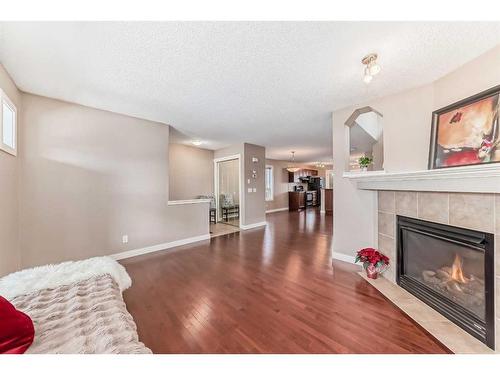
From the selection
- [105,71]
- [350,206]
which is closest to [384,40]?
[350,206]

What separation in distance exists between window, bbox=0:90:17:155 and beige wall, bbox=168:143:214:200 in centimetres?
291

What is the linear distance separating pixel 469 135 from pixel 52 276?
12.3ft

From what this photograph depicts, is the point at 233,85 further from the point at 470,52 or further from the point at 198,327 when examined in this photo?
the point at 198,327

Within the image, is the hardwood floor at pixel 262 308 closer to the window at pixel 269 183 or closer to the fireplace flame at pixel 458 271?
the fireplace flame at pixel 458 271

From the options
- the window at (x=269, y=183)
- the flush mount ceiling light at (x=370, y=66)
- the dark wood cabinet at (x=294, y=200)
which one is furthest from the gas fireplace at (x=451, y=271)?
the dark wood cabinet at (x=294, y=200)

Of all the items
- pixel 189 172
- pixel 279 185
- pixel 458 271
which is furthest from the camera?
pixel 279 185

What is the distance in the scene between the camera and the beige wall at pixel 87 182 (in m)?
2.38

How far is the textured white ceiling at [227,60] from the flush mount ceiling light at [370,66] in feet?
0.24

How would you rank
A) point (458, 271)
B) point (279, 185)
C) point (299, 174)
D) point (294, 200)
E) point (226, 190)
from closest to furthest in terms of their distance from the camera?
1. point (458, 271)
2. point (226, 190)
3. point (279, 185)
4. point (294, 200)
5. point (299, 174)

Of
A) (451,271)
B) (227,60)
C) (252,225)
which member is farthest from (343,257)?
(227,60)

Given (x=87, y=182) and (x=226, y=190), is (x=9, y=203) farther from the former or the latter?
(x=226, y=190)

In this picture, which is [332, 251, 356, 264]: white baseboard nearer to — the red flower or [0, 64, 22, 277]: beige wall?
the red flower

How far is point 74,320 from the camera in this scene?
1.03m

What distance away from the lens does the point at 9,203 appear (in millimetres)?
2021
